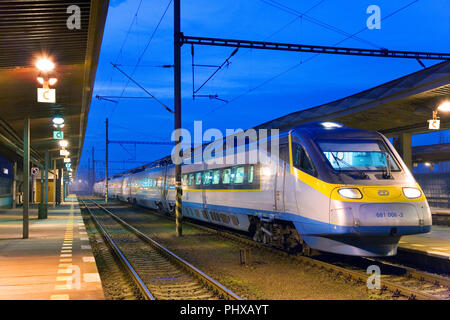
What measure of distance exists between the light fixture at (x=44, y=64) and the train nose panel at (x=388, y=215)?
26.4ft

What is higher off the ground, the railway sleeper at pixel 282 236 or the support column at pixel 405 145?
the support column at pixel 405 145

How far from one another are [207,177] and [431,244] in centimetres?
870

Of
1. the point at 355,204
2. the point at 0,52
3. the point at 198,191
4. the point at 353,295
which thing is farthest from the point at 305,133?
the point at 198,191

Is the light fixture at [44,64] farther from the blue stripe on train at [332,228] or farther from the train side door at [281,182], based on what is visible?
the blue stripe on train at [332,228]

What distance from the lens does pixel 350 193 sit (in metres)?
9.86

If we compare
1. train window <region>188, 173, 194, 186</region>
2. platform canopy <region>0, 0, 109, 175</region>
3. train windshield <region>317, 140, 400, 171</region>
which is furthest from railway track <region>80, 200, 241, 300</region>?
train window <region>188, 173, 194, 186</region>

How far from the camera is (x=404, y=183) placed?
1038 cm

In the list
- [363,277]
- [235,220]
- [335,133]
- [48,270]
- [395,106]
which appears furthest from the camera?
[395,106]

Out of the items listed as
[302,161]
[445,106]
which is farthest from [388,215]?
[445,106]

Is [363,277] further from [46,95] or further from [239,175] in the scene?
[46,95]

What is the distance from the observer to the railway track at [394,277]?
8.37 m

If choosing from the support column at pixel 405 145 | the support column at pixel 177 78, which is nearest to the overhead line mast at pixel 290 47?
the support column at pixel 177 78

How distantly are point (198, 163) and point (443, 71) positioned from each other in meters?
10.1
